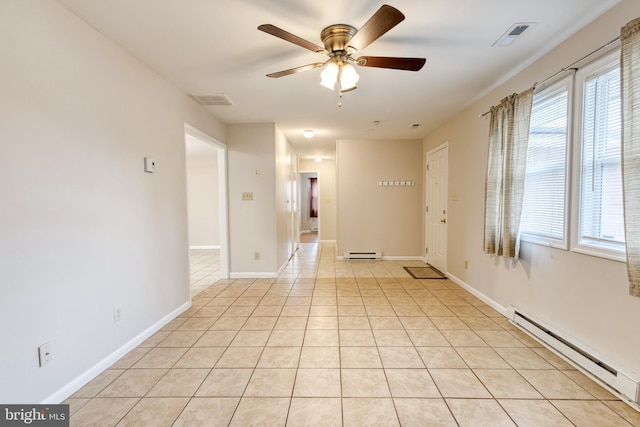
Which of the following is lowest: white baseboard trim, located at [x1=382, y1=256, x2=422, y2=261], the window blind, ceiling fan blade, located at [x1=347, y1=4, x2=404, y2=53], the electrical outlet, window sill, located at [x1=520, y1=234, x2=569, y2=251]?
white baseboard trim, located at [x1=382, y1=256, x2=422, y2=261]

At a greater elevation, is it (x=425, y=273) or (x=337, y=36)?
(x=337, y=36)

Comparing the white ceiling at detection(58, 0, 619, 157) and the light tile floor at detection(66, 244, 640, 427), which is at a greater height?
the white ceiling at detection(58, 0, 619, 157)

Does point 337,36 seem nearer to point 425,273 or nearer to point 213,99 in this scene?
point 213,99

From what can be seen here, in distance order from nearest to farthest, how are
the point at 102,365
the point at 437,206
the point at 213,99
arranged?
the point at 102,365 < the point at 213,99 < the point at 437,206

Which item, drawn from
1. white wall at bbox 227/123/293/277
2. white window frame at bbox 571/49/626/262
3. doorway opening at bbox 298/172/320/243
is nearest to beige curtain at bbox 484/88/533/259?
white window frame at bbox 571/49/626/262

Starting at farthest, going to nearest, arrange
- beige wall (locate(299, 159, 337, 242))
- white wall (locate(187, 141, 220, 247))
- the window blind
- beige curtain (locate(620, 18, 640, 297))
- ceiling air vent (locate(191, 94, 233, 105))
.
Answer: beige wall (locate(299, 159, 337, 242))
white wall (locate(187, 141, 220, 247))
ceiling air vent (locate(191, 94, 233, 105))
the window blind
beige curtain (locate(620, 18, 640, 297))

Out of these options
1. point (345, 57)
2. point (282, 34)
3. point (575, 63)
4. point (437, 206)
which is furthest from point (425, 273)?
point (282, 34)

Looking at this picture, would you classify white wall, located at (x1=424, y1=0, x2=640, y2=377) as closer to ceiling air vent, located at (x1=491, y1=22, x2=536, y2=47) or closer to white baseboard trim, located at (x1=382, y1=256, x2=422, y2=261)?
ceiling air vent, located at (x1=491, y1=22, x2=536, y2=47)

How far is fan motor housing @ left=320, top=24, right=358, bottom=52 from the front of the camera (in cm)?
193

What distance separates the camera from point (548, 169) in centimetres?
236

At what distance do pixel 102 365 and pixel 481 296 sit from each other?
150 inches

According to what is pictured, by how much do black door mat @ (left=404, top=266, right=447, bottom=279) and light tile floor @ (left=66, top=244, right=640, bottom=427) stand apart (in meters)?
1.15

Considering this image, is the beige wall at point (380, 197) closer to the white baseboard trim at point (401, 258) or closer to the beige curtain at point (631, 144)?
the white baseboard trim at point (401, 258)

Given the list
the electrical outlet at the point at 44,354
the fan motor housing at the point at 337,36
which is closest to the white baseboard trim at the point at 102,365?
the electrical outlet at the point at 44,354
